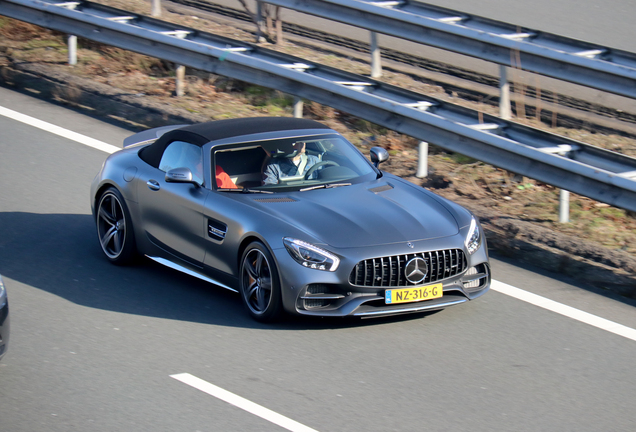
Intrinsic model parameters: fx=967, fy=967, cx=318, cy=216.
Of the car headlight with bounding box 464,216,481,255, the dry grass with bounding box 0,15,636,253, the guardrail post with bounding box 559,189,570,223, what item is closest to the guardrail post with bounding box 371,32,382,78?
the dry grass with bounding box 0,15,636,253

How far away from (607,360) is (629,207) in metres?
1.95

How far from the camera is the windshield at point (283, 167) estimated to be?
7.98 metres

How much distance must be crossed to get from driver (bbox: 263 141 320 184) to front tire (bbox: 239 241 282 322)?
898mm

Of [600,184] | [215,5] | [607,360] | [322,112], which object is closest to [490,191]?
[600,184]

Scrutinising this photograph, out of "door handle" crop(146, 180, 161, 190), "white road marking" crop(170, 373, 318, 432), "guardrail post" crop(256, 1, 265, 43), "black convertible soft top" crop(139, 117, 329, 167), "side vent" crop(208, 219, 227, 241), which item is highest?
"guardrail post" crop(256, 1, 265, 43)

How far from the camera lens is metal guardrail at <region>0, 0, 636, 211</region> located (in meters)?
8.79

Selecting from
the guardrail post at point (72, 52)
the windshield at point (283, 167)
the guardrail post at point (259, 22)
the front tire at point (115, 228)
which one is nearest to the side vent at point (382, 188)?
the windshield at point (283, 167)

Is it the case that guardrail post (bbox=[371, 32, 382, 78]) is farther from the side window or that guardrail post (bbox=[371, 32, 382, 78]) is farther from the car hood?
the car hood

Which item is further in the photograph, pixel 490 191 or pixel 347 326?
pixel 490 191

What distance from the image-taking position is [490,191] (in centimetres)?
1046

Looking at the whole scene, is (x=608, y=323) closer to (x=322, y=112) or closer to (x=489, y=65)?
(x=322, y=112)

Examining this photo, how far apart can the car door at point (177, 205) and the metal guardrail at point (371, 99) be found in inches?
112

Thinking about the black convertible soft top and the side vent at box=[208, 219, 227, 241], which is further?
the black convertible soft top

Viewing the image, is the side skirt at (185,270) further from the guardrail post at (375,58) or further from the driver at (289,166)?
the guardrail post at (375,58)
